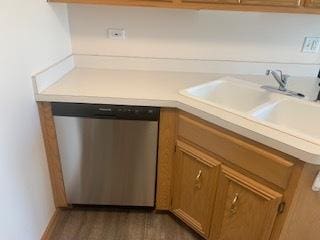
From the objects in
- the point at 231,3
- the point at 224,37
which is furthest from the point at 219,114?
the point at 224,37

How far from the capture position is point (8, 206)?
124 cm

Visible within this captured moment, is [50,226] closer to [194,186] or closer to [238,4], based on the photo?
[194,186]

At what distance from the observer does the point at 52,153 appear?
64.5 inches

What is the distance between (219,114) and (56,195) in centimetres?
125

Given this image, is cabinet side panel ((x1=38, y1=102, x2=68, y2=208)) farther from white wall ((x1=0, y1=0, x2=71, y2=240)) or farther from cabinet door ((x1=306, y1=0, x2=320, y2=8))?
cabinet door ((x1=306, y1=0, x2=320, y2=8))

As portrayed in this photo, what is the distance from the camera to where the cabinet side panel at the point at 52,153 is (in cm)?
153

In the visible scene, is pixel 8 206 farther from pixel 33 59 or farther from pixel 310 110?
pixel 310 110

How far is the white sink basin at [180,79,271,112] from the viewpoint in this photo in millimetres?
1575

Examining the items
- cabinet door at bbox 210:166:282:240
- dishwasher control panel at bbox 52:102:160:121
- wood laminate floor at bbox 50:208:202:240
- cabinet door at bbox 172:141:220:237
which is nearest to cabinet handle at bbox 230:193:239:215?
cabinet door at bbox 210:166:282:240

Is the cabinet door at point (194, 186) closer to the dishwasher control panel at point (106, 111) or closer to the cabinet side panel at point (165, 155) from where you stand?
the cabinet side panel at point (165, 155)

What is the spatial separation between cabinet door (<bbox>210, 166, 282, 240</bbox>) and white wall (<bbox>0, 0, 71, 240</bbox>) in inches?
41.3

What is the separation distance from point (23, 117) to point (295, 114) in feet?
4.80

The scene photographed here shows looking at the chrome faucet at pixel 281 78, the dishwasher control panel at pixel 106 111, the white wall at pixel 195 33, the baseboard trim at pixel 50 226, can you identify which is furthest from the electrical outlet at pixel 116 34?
the baseboard trim at pixel 50 226

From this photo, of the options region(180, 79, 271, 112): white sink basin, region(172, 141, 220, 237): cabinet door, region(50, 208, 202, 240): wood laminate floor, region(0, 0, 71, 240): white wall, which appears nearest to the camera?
region(0, 0, 71, 240): white wall
